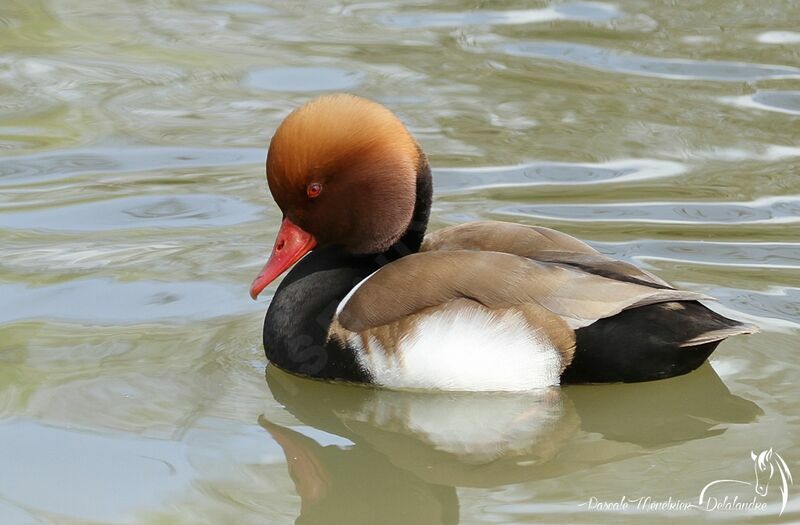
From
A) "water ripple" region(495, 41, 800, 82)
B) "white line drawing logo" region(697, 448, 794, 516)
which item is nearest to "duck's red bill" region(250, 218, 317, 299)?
"white line drawing logo" region(697, 448, 794, 516)

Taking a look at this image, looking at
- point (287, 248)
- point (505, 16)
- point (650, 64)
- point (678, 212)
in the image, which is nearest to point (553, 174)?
point (678, 212)

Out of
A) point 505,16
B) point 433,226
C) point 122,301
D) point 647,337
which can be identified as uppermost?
Result: point 505,16

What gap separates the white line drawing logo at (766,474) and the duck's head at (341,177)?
1.54m

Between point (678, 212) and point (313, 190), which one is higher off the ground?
point (313, 190)

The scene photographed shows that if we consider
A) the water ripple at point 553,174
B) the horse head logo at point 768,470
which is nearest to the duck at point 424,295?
the horse head logo at point 768,470

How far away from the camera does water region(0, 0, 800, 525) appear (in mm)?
4473

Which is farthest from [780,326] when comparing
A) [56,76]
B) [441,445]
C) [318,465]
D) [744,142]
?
[56,76]

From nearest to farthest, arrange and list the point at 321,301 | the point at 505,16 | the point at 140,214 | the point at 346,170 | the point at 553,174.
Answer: the point at 346,170
the point at 321,301
the point at 140,214
the point at 553,174
the point at 505,16

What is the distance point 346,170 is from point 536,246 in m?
0.74

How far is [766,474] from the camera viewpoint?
4.38 meters

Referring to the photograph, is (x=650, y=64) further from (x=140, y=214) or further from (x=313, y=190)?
(x=313, y=190)

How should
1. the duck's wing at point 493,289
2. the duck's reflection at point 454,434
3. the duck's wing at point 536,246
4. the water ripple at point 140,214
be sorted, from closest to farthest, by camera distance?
the duck's reflection at point 454,434
the duck's wing at point 493,289
the duck's wing at point 536,246
the water ripple at point 140,214

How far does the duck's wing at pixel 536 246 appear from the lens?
5.01 metres

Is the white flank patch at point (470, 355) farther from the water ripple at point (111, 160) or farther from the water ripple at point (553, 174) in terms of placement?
the water ripple at point (111, 160)
